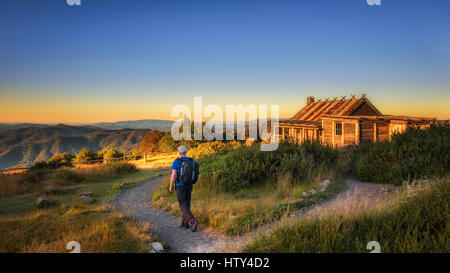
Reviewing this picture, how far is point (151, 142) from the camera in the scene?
4534 cm

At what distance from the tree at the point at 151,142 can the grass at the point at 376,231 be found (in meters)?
40.1

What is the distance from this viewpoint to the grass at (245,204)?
293 inches

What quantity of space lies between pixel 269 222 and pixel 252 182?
191 inches

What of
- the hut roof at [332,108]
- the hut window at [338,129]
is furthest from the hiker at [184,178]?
the hut roof at [332,108]

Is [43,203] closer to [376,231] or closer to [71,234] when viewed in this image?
[71,234]

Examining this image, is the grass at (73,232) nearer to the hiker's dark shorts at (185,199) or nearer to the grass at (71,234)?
the grass at (71,234)

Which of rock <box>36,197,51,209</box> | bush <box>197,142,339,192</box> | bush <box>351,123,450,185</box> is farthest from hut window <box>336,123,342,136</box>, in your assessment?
rock <box>36,197,51,209</box>

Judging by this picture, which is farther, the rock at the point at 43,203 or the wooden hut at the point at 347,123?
the wooden hut at the point at 347,123

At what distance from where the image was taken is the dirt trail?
21.1 ft

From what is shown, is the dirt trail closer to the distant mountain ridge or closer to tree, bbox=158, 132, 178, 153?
tree, bbox=158, 132, 178, 153

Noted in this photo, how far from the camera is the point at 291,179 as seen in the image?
11938mm
